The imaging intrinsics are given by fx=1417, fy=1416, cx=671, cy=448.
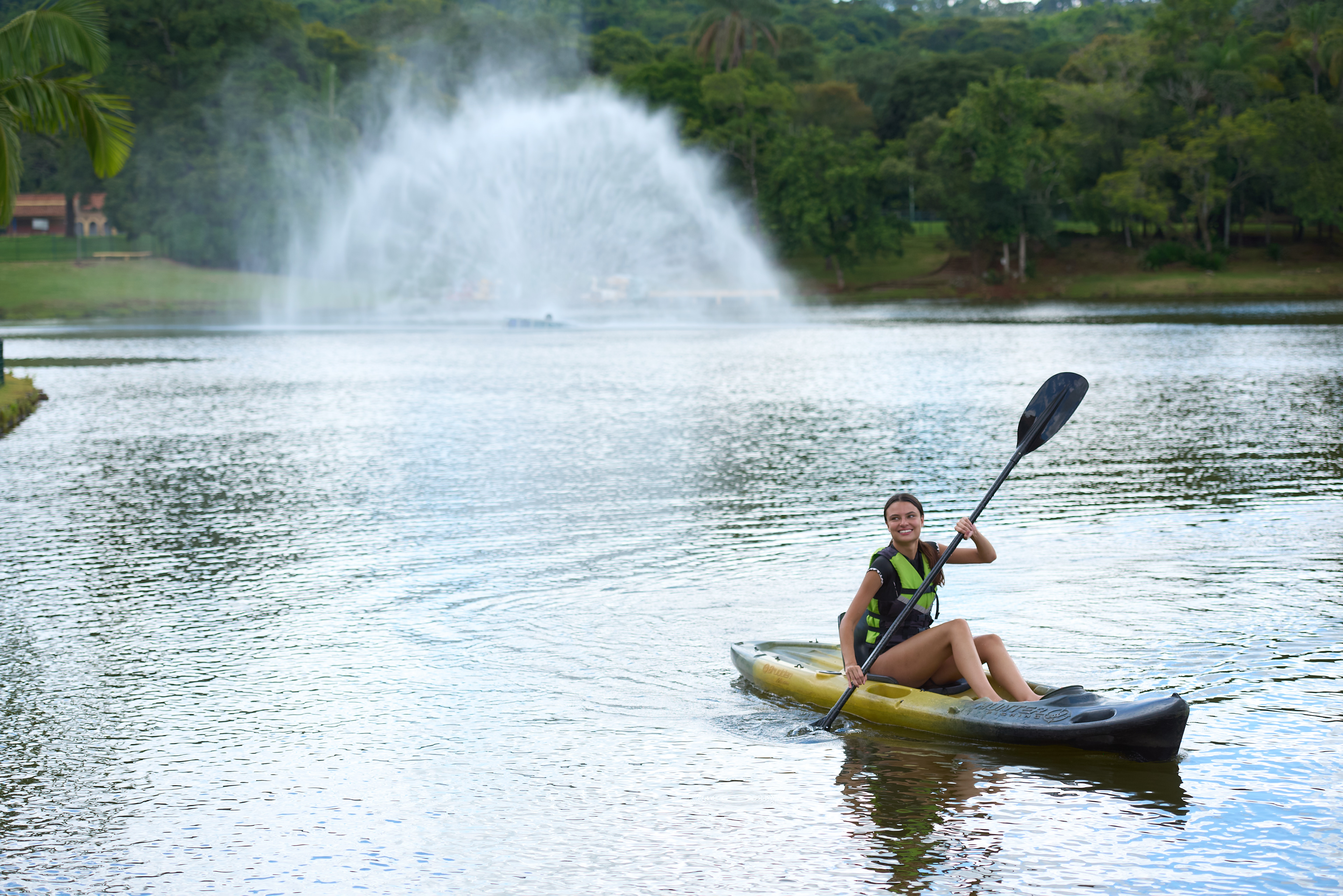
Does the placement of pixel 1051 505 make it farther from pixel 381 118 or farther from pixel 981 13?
pixel 981 13

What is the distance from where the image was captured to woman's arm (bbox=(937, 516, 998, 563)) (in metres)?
8.38

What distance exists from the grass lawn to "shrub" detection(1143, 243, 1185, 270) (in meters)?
49.8

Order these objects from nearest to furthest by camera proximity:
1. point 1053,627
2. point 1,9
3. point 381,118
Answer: point 1053,627
point 381,118
point 1,9

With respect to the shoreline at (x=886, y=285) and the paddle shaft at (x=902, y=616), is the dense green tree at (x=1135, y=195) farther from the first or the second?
the paddle shaft at (x=902, y=616)

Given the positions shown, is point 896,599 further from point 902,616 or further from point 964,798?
point 964,798

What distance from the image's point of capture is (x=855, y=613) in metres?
8.63

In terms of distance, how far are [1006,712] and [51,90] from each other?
16355 mm

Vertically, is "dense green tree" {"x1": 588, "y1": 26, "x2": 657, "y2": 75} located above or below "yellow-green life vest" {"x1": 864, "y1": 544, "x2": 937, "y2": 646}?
above

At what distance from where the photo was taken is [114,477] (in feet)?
64.4

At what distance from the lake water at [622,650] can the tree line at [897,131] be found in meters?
55.2

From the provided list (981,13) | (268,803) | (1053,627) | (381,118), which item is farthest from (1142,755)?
(981,13)

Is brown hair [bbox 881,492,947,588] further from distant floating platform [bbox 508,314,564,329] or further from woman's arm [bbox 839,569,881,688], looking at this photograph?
distant floating platform [bbox 508,314,564,329]

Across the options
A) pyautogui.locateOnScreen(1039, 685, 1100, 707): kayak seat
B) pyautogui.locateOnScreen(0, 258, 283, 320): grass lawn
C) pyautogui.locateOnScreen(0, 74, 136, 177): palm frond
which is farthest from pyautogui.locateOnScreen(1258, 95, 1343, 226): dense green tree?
pyautogui.locateOnScreen(1039, 685, 1100, 707): kayak seat

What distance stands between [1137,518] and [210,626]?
955cm
